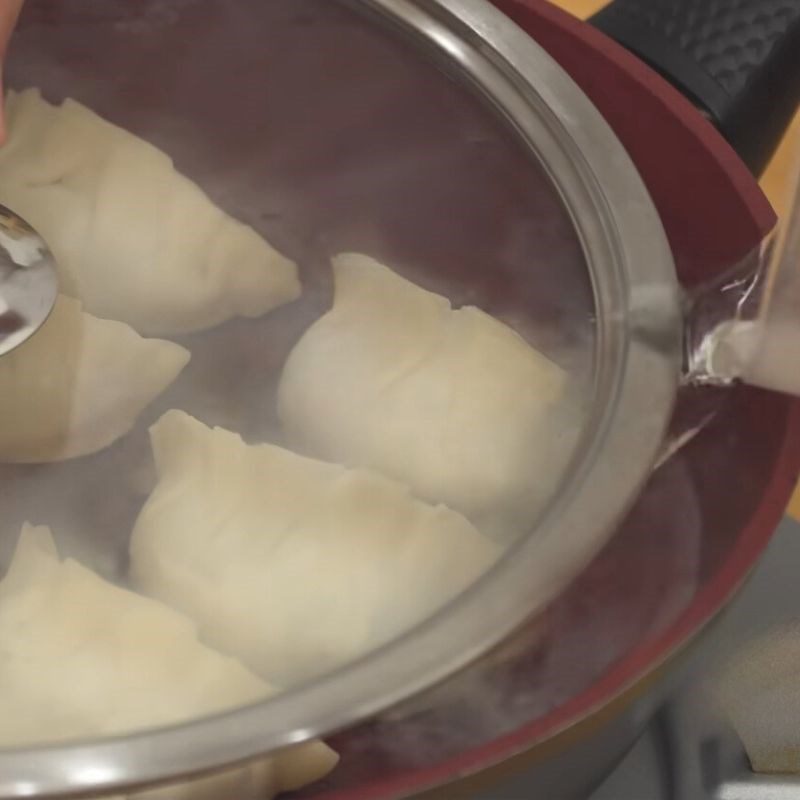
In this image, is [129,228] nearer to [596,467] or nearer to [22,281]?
[22,281]

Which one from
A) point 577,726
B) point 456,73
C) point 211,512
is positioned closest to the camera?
point 577,726

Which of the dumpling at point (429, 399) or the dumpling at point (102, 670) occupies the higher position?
the dumpling at point (429, 399)

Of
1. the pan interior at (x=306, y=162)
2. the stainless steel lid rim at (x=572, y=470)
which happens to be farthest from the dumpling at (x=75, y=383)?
the stainless steel lid rim at (x=572, y=470)

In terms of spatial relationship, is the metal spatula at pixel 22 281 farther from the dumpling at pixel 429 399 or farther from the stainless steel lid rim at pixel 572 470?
the stainless steel lid rim at pixel 572 470

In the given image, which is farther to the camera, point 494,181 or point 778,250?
point 494,181

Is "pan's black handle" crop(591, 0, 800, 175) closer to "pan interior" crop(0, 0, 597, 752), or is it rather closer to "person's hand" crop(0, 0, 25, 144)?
"pan interior" crop(0, 0, 597, 752)

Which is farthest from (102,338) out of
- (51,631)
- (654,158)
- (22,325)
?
(654,158)

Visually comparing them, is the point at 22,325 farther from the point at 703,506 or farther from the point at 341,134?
the point at 703,506

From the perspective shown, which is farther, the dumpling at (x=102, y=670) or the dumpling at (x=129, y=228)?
the dumpling at (x=129, y=228)
